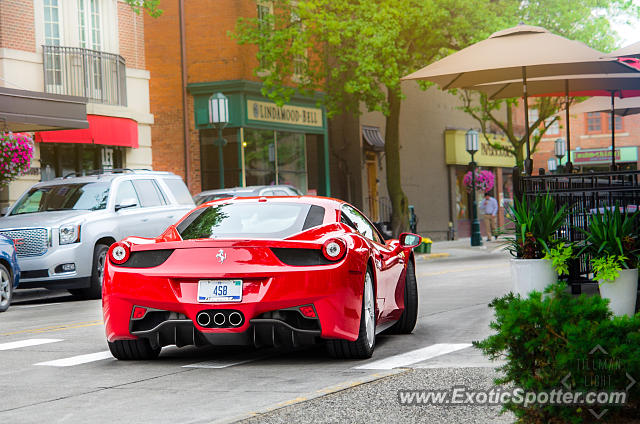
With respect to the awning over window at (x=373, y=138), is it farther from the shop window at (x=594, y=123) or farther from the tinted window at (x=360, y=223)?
the shop window at (x=594, y=123)

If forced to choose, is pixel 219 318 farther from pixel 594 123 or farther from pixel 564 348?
pixel 594 123

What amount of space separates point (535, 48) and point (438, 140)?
29118 mm

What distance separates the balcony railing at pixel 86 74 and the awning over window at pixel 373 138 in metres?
12.1

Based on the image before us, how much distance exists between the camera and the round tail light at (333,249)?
25.8 ft

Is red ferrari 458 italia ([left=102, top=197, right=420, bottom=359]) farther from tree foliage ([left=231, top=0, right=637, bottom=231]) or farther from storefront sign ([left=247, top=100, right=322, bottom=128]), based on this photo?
storefront sign ([left=247, top=100, right=322, bottom=128])

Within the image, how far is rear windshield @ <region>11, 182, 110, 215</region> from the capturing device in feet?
55.5

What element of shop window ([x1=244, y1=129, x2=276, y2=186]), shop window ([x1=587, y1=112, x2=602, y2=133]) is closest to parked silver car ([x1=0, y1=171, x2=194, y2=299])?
shop window ([x1=244, y1=129, x2=276, y2=186])

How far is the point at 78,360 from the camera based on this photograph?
28.7 ft

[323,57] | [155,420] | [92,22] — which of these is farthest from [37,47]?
[155,420]

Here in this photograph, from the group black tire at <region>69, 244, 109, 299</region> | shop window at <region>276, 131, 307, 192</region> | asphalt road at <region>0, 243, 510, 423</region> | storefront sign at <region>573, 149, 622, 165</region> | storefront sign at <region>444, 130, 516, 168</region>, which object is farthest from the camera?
storefront sign at <region>573, 149, 622, 165</region>

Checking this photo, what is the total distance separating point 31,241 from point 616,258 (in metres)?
9.78

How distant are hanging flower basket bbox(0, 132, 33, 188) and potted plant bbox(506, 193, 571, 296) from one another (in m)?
11.3

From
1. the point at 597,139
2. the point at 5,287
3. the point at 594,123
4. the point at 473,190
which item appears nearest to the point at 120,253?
the point at 5,287

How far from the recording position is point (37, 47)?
2331cm
